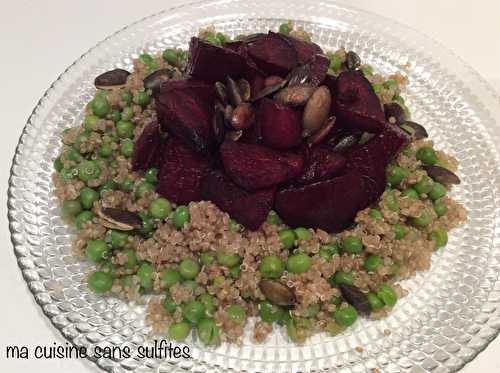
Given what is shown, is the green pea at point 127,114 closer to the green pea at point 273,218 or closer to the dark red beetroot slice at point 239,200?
the dark red beetroot slice at point 239,200

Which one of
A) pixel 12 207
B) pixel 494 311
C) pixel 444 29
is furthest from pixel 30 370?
pixel 444 29

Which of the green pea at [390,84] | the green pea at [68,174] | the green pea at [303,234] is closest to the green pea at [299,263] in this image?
the green pea at [303,234]

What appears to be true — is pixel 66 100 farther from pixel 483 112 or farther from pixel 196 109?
pixel 483 112

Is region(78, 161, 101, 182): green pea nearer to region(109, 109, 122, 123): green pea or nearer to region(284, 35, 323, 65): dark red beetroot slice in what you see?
region(109, 109, 122, 123): green pea

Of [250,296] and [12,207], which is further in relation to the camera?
[12,207]

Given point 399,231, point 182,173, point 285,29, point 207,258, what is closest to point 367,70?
point 285,29

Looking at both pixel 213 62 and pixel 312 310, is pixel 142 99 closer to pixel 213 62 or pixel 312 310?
pixel 213 62
